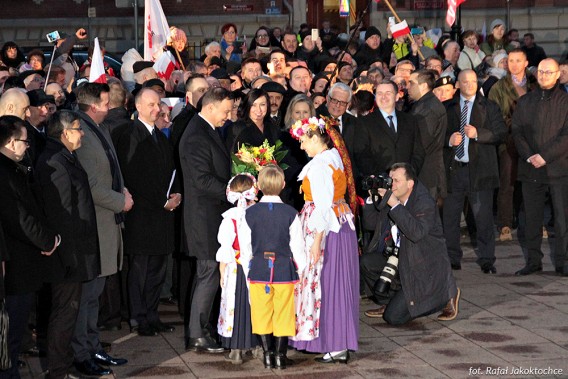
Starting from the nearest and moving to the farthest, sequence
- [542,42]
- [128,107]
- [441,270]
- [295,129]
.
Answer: [295,129] < [441,270] < [128,107] < [542,42]

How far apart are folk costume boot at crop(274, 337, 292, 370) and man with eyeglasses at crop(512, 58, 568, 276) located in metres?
4.42

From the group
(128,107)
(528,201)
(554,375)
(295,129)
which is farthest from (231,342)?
(528,201)

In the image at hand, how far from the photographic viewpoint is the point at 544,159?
12.8 m

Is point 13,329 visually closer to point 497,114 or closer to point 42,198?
point 42,198

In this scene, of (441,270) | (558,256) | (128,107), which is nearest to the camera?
(441,270)

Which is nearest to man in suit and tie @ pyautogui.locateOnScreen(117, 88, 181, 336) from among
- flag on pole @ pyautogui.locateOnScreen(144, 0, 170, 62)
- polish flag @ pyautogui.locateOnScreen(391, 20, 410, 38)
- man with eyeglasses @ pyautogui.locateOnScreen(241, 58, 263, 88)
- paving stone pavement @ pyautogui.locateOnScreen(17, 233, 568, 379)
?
paving stone pavement @ pyautogui.locateOnScreen(17, 233, 568, 379)

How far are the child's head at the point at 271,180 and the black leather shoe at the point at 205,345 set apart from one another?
4.71 ft

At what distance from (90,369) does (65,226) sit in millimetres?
1216

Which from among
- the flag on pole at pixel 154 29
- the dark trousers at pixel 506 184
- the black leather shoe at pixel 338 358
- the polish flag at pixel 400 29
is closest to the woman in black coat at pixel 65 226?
the black leather shoe at pixel 338 358

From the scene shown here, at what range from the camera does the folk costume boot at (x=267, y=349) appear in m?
9.11

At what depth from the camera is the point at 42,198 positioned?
8305 mm

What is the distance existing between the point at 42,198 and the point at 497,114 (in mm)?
6492

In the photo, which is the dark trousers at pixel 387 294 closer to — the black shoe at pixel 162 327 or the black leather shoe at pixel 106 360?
the black shoe at pixel 162 327

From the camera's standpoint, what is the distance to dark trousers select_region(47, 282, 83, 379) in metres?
8.41
